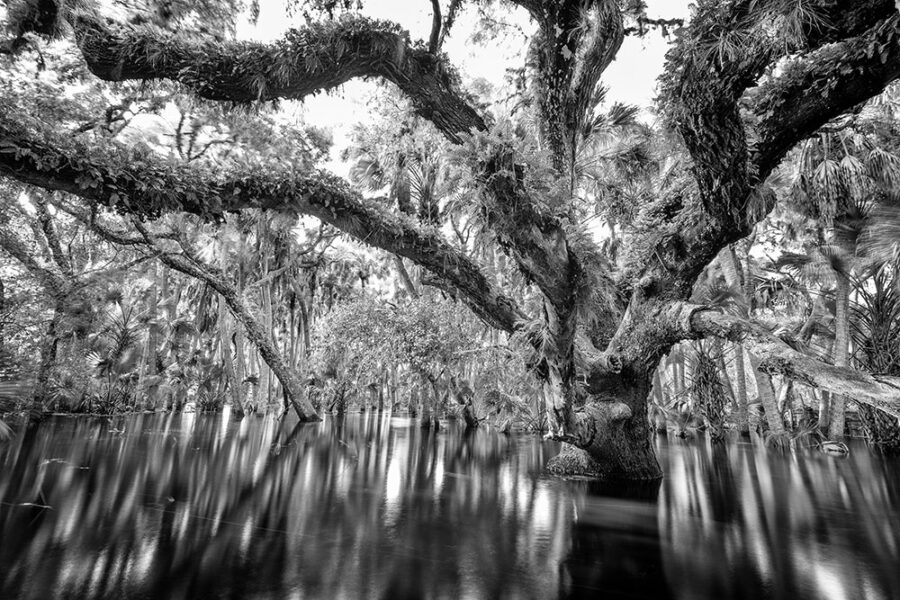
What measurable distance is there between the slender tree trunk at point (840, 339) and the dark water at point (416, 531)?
458 cm

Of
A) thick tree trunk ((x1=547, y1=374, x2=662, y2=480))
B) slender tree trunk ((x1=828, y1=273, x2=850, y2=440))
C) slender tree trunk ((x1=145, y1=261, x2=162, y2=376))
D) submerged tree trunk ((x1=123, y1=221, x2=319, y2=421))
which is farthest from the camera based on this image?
slender tree trunk ((x1=145, y1=261, x2=162, y2=376))

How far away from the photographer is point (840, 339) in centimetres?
1206

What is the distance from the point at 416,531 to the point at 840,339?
13829 mm

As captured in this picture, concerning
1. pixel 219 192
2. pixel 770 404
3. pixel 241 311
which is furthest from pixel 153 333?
pixel 770 404

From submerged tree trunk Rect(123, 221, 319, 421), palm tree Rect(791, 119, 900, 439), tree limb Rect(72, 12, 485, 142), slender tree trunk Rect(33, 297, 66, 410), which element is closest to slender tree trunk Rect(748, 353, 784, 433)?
palm tree Rect(791, 119, 900, 439)

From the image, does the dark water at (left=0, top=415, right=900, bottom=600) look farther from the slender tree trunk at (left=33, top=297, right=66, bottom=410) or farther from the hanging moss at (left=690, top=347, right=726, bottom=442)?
the hanging moss at (left=690, top=347, right=726, bottom=442)

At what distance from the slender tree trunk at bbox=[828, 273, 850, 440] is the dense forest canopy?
0.27 metres

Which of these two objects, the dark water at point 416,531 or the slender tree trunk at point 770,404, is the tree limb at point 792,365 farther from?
the slender tree trunk at point 770,404

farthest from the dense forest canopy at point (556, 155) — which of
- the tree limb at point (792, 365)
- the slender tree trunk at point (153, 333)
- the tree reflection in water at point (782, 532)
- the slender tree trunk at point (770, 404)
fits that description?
the slender tree trunk at point (153, 333)

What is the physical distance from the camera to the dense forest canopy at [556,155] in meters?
4.36

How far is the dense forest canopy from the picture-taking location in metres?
4.36

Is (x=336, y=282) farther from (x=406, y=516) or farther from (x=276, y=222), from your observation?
(x=406, y=516)

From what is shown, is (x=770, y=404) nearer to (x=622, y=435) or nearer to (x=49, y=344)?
(x=622, y=435)

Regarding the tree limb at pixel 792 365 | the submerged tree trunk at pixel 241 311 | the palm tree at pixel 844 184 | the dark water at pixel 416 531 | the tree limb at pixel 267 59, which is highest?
the palm tree at pixel 844 184
